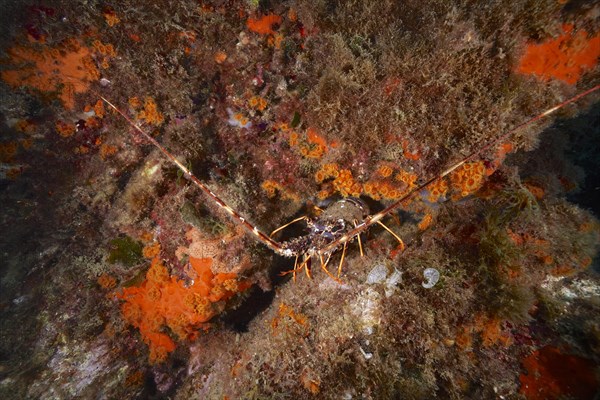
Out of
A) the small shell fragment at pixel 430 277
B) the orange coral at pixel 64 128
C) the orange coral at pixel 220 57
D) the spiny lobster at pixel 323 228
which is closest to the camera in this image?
the small shell fragment at pixel 430 277

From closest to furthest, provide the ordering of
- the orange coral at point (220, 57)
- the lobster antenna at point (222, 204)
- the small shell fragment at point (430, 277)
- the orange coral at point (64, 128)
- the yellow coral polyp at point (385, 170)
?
the small shell fragment at point (430, 277) → the lobster antenna at point (222, 204) → the yellow coral polyp at point (385, 170) → the orange coral at point (220, 57) → the orange coral at point (64, 128)

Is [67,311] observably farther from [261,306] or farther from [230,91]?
[230,91]

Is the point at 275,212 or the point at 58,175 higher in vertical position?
the point at 58,175

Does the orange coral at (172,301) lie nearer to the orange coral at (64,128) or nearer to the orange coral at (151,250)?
the orange coral at (151,250)

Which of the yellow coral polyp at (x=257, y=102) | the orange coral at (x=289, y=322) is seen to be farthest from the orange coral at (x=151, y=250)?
the yellow coral polyp at (x=257, y=102)

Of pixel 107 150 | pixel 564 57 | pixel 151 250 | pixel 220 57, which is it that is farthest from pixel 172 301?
pixel 564 57

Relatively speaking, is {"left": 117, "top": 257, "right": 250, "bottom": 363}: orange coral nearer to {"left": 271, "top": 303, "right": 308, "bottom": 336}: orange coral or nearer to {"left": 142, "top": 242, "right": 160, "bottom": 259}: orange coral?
{"left": 142, "top": 242, "right": 160, "bottom": 259}: orange coral

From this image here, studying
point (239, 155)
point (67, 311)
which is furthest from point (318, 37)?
point (67, 311)
